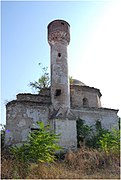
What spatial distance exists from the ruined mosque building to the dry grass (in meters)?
5.44

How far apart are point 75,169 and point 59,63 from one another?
34.6 feet

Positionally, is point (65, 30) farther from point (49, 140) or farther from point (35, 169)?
point (35, 169)

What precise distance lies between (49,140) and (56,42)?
421 inches

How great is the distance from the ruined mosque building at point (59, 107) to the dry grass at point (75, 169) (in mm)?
5439

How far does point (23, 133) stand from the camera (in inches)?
631

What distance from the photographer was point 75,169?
10.1 m

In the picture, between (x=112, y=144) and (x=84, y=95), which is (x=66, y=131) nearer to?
(x=112, y=144)

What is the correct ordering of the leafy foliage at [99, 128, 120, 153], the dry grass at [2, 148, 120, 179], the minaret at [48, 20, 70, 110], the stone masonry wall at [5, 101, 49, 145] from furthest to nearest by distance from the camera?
the minaret at [48, 20, 70, 110] < the stone masonry wall at [5, 101, 49, 145] < the leafy foliage at [99, 128, 120, 153] < the dry grass at [2, 148, 120, 179]

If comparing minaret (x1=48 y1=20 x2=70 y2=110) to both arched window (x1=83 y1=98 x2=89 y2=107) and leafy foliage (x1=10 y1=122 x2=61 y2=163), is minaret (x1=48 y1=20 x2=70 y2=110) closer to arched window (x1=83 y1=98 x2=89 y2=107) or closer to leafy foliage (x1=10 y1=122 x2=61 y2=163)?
arched window (x1=83 y1=98 x2=89 y2=107)

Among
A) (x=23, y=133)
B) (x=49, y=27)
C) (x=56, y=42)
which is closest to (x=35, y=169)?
(x=23, y=133)

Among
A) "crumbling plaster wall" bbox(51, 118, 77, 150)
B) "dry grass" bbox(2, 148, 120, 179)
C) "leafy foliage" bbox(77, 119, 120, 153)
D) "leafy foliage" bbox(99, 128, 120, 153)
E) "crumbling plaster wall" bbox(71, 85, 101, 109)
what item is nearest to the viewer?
"dry grass" bbox(2, 148, 120, 179)

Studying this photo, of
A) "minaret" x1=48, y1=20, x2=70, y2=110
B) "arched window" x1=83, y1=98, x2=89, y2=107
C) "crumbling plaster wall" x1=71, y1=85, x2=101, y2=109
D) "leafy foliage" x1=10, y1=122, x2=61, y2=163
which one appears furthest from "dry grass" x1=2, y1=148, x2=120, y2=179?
"arched window" x1=83, y1=98, x2=89, y2=107

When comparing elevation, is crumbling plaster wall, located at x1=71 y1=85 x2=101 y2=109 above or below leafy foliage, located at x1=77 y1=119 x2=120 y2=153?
above

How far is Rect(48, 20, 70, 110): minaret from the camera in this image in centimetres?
1805
